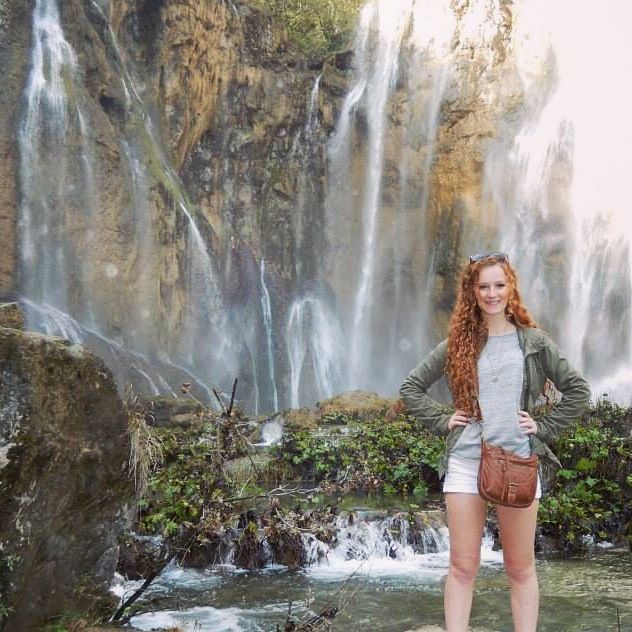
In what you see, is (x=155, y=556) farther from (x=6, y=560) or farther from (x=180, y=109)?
(x=180, y=109)

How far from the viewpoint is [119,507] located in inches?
→ 161

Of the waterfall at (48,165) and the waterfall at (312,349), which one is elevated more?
the waterfall at (48,165)

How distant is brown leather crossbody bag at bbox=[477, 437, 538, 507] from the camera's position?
296cm

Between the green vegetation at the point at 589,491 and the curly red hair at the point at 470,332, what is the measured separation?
4.83 metres

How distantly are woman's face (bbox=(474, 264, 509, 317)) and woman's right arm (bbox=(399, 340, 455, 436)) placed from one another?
0.87 ft

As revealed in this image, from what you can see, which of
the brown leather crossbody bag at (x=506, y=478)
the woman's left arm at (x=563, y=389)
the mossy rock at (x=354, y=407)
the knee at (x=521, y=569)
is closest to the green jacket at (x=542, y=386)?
the woman's left arm at (x=563, y=389)

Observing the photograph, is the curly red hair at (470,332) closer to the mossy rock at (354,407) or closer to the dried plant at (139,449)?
the dried plant at (139,449)

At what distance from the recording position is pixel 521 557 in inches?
121

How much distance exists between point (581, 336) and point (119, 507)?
19.4 metres

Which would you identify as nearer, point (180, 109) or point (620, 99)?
point (180, 109)

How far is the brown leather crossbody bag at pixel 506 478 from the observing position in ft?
9.72

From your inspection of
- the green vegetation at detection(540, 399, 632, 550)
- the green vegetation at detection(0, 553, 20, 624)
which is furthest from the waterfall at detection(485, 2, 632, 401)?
the green vegetation at detection(0, 553, 20, 624)

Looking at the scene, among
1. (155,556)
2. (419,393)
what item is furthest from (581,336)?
(419,393)

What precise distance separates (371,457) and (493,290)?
7.41m
